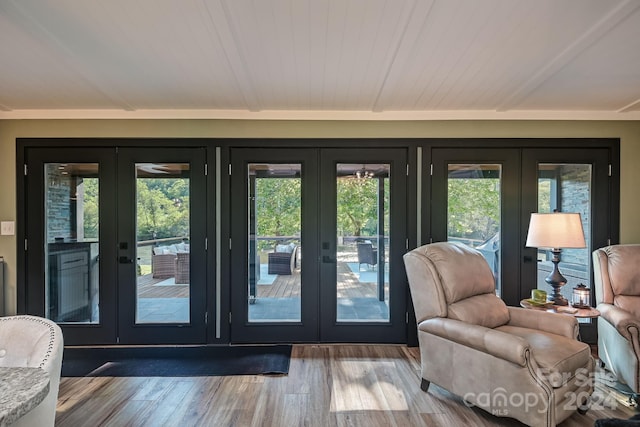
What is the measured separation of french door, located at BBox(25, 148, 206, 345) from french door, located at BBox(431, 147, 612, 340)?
2.61 metres

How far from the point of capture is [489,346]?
6.49 feet

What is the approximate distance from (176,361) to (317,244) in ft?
5.62

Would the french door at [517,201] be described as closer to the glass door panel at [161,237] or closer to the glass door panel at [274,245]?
the glass door panel at [274,245]

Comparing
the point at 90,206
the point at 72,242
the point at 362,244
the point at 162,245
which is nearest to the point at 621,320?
the point at 362,244

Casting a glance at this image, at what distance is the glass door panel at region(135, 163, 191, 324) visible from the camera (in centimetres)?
325

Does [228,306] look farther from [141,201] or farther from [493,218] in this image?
[493,218]

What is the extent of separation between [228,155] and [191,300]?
1547 millimetres

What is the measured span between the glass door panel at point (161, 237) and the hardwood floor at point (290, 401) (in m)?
0.85

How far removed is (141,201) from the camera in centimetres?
325

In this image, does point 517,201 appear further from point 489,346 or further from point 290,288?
point 290,288

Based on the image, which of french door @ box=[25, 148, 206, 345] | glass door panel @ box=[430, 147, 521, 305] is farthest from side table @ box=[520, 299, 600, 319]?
french door @ box=[25, 148, 206, 345]

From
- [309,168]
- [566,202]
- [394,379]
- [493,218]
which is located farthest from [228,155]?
[566,202]

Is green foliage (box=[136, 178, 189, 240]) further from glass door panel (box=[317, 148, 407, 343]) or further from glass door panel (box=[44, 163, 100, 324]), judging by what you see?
glass door panel (box=[317, 148, 407, 343])

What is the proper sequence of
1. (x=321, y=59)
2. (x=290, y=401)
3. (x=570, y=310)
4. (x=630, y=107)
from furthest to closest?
(x=630, y=107) → (x=570, y=310) → (x=290, y=401) → (x=321, y=59)
